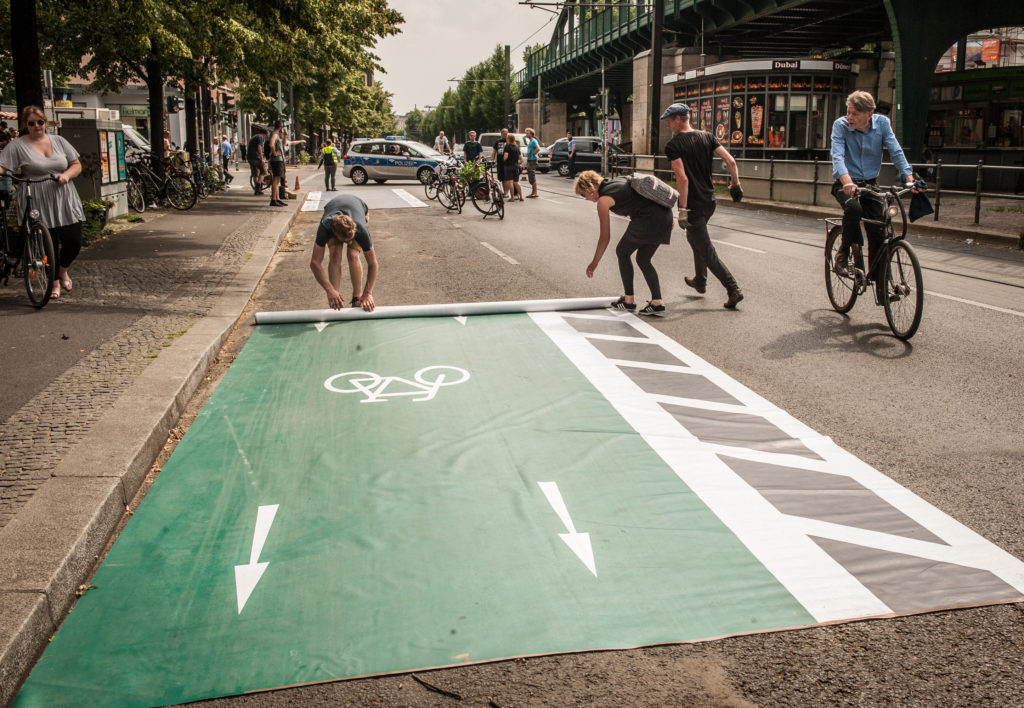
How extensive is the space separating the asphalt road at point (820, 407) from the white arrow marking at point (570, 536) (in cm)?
67

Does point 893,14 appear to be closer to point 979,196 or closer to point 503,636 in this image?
point 979,196

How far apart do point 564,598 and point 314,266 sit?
5.13m

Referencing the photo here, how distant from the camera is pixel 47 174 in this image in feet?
27.8

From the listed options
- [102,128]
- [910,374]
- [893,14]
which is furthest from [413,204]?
[910,374]

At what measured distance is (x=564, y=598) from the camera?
3.39 metres

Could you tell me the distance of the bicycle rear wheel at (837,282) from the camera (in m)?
8.30

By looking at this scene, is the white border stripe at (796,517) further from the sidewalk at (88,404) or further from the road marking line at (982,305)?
the road marking line at (982,305)

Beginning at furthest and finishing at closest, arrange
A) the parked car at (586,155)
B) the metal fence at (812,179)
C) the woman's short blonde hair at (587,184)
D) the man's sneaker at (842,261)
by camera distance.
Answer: the parked car at (586,155)
the metal fence at (812,179)
the man's sneaker at (842,261)
the woman's short blonde hair at (587,184)

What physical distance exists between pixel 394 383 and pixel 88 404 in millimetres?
1876

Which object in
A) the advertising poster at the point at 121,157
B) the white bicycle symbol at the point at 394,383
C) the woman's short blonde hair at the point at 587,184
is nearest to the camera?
the white bicycle symbol at the point at 394,383

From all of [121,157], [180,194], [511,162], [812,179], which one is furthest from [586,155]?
[121,157]

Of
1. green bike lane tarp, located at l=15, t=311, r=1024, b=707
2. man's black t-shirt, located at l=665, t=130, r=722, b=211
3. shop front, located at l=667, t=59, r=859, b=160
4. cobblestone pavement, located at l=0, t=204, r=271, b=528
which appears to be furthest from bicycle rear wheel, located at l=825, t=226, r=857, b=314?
shop front, located at l=667, t=59, r=859, b=160

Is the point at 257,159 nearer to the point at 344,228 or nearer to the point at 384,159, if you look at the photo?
the point at 384,159

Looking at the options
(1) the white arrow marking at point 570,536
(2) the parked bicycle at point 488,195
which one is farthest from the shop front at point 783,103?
(1) the white arrow marking at point 570,536
